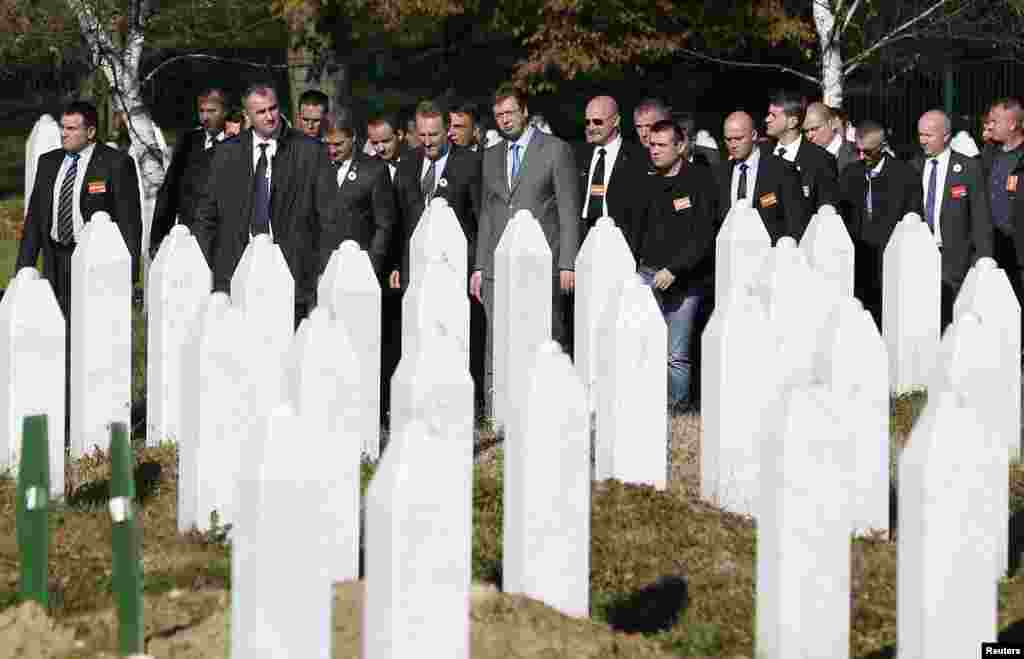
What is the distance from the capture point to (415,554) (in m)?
5.10

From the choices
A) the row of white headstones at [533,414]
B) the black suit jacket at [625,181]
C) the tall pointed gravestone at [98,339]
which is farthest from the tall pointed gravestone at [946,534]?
the black suit jacket at [625,181]

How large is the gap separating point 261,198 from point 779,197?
3.18 meters

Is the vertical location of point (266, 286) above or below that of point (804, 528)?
above

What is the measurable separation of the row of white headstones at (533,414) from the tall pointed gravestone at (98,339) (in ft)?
0.04

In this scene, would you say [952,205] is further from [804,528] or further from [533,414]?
[804,528]

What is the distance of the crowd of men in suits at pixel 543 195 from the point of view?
12.2 meters

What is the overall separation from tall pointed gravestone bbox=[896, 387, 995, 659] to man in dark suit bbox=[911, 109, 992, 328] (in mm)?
8027

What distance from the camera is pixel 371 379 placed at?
9992 millimetres

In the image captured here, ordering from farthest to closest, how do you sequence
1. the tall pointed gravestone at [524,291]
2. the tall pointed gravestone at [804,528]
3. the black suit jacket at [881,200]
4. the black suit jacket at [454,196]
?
1. the black suit jacket at [881,200]
2. the black suit jacket at [454,196]
3. the tall pointed gravestone at [524,291]
4. the tall pointed gravestone at [804,528]

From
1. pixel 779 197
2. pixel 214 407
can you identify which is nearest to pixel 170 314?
pixel 214 407

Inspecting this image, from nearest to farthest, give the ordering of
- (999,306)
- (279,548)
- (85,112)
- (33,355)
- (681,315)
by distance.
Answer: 1. (279,548)
2. (999,306)
3. (33,355)
4. (681,315)
5. (85,112)

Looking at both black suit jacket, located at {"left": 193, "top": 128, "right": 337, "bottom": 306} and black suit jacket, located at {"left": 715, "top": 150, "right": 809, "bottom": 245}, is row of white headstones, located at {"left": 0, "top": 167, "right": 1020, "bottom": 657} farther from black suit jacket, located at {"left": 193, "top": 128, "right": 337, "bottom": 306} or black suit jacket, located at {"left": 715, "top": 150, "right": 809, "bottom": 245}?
black suit jacket, located at {"left": 193, "top": 128, "right": 337, "bottom": 306}

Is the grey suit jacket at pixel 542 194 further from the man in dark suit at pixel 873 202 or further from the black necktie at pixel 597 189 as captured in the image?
the man in dark suit at pixel 873 202

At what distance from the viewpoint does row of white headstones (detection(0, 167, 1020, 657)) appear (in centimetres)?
527
